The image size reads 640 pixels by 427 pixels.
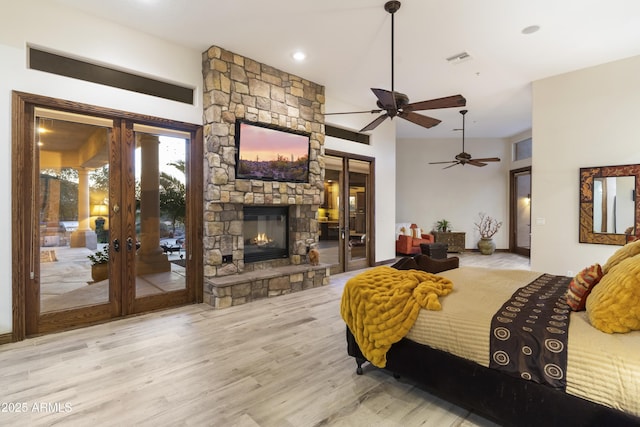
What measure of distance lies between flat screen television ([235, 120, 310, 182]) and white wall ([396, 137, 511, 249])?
585cm

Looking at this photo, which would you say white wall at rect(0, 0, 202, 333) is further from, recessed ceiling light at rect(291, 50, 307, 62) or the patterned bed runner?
the patterned bed runner

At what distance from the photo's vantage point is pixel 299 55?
4754 millimetres

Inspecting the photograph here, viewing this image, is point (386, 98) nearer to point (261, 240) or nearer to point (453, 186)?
point (261, 240)

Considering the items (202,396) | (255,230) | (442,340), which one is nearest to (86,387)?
(202,396)

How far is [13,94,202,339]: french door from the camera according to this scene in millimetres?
3467

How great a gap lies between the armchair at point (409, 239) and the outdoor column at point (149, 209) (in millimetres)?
6491

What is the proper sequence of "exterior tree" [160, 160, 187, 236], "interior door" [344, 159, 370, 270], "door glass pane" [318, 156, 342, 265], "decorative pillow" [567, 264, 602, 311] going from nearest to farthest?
1. "decorative pillow" [567, 264, 602, 311]
2. "exterior tree" [160, 160, 187, 236]
3. "door glass pane" [318, 156, 342, 265]
4. "interior door" [344, 159, 370, 270]

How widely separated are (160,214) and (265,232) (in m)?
1.77

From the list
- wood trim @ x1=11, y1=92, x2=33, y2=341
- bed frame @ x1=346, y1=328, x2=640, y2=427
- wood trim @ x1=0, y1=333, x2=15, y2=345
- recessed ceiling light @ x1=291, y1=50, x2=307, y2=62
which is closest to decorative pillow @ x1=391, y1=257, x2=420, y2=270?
bed frame @ x1=346, y1=328, x2=640, y2=427

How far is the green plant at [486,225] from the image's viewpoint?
10008 mm

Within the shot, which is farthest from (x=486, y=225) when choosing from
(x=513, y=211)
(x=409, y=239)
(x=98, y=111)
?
(x=98, y=111)

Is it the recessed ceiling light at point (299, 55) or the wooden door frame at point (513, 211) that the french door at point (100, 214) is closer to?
the recessed ceiling light at point (299, 55)

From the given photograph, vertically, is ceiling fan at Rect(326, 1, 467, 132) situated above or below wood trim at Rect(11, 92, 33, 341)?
above

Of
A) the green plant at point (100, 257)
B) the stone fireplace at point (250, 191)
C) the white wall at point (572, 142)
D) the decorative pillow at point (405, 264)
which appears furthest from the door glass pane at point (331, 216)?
the green plant at point (100, 257)
